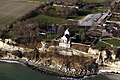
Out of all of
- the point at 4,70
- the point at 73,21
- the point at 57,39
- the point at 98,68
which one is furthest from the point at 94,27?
the point at 4,70

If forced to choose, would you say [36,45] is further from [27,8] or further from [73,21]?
[27,8]

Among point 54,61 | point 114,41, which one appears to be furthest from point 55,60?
point 114,41

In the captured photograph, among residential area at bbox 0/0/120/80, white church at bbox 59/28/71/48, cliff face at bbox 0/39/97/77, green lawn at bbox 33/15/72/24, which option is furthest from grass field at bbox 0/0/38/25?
white church at bbox 59/28/71/48

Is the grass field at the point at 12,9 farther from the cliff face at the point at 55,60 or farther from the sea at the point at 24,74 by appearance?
the sea at the point at 24,74

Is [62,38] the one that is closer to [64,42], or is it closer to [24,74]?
[64,42]

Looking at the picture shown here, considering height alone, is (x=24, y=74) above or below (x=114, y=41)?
below

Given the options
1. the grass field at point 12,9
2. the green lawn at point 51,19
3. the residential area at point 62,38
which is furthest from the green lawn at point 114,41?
the grass field at point 12,9
